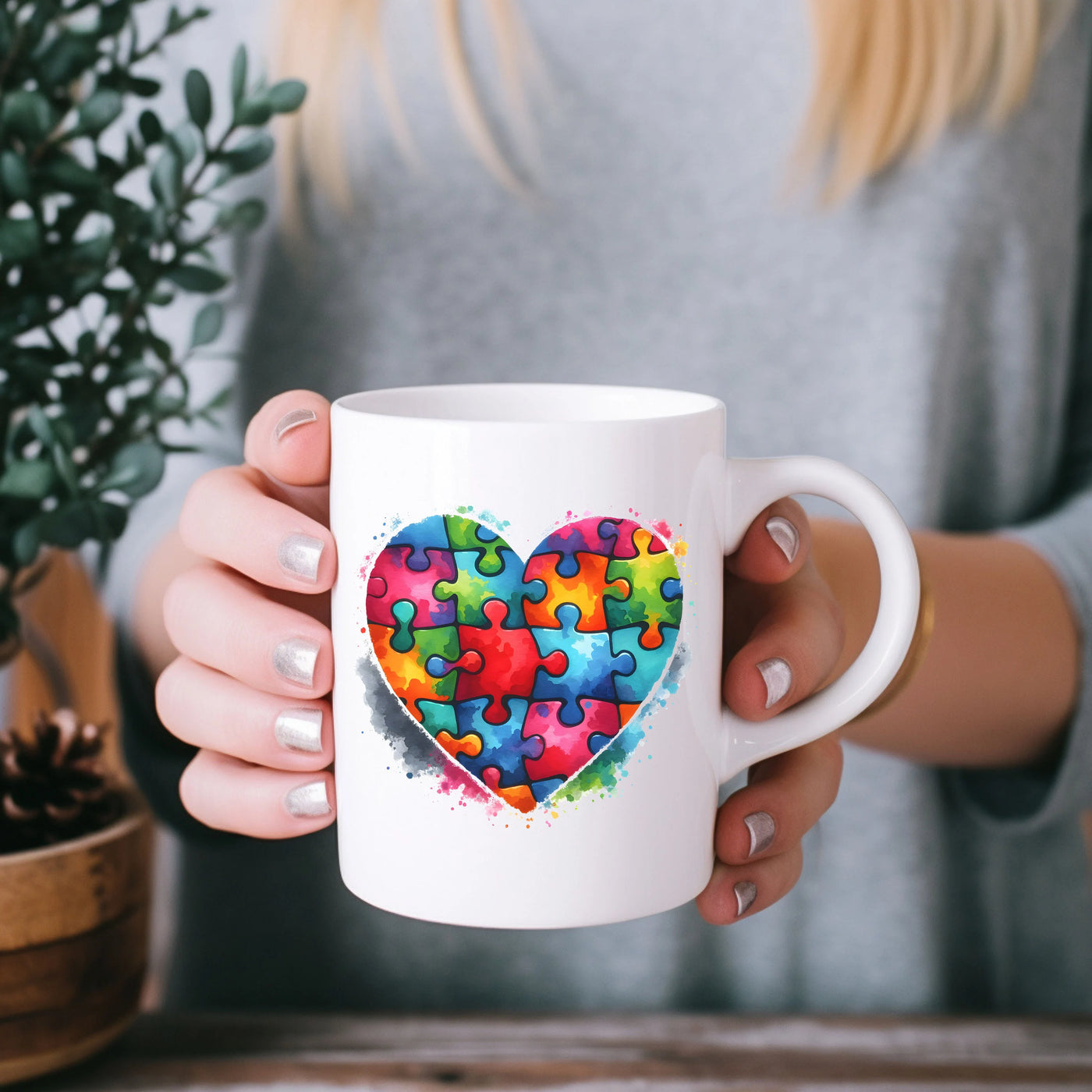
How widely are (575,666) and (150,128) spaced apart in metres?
0.49

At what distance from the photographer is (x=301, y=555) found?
1.63 ft

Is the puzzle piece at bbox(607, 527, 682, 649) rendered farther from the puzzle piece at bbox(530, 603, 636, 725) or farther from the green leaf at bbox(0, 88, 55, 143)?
the green leaf at bbox(0, 88, 55, 143)

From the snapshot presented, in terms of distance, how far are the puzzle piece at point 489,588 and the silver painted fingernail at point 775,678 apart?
5.9 inches

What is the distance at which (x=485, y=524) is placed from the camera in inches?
17.3

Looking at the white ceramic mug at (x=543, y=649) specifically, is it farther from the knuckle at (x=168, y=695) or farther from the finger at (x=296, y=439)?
the knuckle at (x=168, y=695)

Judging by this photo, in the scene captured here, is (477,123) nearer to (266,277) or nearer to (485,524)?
(266,277)

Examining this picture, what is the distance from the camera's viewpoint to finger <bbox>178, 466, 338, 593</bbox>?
50 centimetres

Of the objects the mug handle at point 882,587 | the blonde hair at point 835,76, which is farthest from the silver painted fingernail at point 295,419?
the blonde hair at point 835,76

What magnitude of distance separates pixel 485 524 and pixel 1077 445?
94 centimetres

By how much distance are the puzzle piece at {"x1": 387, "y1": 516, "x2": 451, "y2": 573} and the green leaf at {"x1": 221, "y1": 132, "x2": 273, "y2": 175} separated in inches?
15.1

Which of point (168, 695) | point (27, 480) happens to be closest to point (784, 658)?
point (168, 695)

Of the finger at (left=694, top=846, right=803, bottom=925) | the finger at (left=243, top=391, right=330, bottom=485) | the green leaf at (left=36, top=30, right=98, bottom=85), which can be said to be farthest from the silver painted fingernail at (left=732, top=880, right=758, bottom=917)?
the green leaf at (left=36, top=30, right=98, bottom=85)

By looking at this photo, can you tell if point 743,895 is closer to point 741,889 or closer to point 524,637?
point 741,889

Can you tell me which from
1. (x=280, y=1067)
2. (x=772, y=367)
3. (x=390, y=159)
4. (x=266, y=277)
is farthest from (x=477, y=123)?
(x=280, y=1067)
